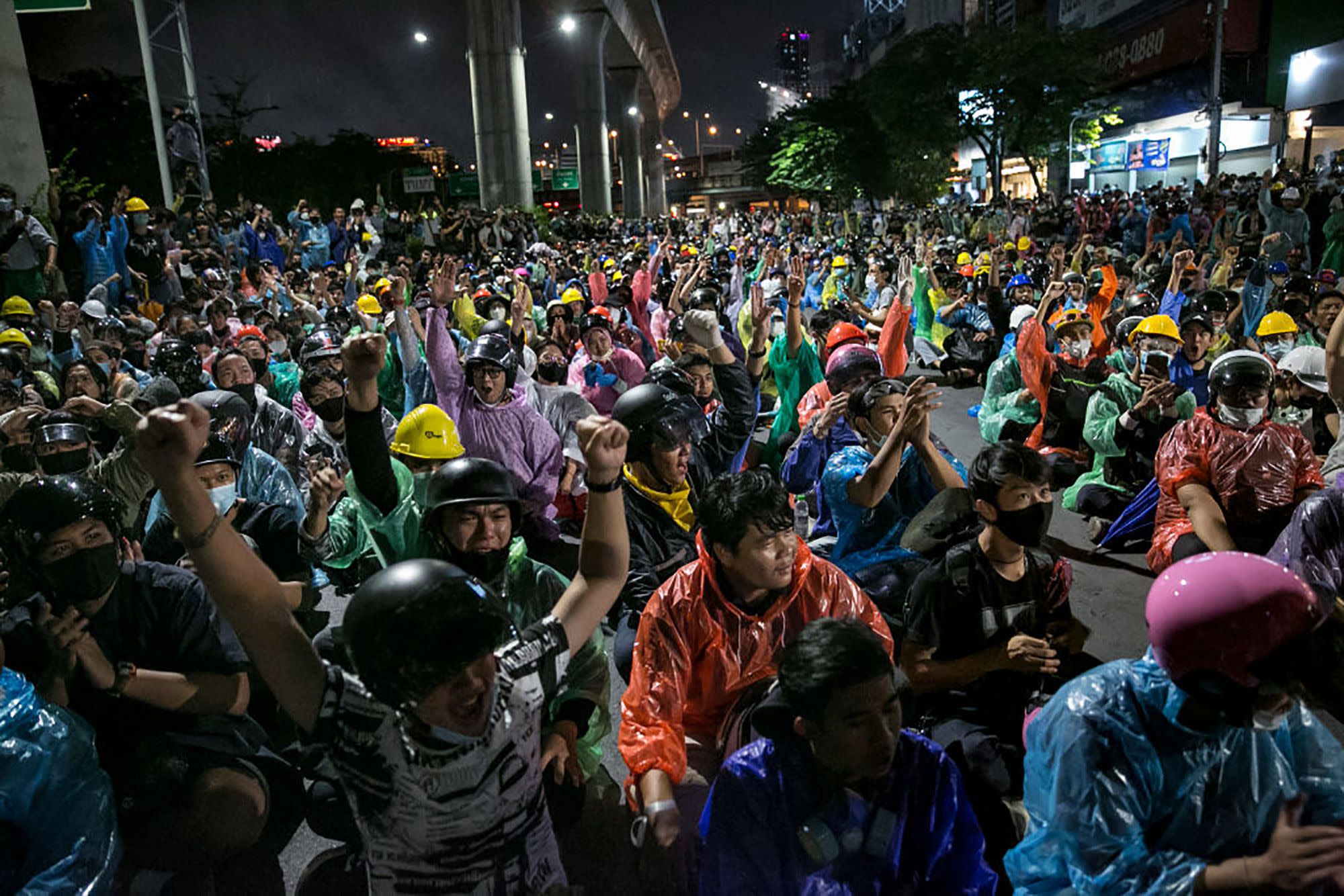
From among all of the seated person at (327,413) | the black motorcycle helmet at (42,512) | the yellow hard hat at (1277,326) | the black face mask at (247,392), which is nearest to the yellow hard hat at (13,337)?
the black face mask at (247,392)

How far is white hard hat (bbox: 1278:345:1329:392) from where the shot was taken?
6.87 meters

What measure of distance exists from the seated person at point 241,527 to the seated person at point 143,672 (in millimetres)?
1328

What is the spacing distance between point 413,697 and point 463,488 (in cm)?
115

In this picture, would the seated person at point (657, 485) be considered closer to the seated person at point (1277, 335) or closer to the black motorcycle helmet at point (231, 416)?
the black motorcycle helmet at point (231, 416)

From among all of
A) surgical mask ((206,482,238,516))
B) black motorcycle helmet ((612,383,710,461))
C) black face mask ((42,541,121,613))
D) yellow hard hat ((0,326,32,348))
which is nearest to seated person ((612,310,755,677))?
black motorcycle helmet ((612,383,710,461))

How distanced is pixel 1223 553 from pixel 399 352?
20.6 feet

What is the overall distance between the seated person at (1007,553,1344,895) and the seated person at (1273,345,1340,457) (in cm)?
569

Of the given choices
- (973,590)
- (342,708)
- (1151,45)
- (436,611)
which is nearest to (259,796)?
(342,708)

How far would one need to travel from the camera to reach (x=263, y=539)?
4.47 metres

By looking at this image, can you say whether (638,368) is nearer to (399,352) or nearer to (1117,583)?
(399,352)

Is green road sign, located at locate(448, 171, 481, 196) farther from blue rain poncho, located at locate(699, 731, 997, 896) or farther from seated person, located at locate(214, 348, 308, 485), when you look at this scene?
blue rain poncho, located at locate(699, 731, 997, 896)

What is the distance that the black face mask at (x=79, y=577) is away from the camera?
2840 mm

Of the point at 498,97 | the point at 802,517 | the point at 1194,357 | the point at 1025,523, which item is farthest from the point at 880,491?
the point at 498,97

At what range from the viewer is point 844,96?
48.2m
